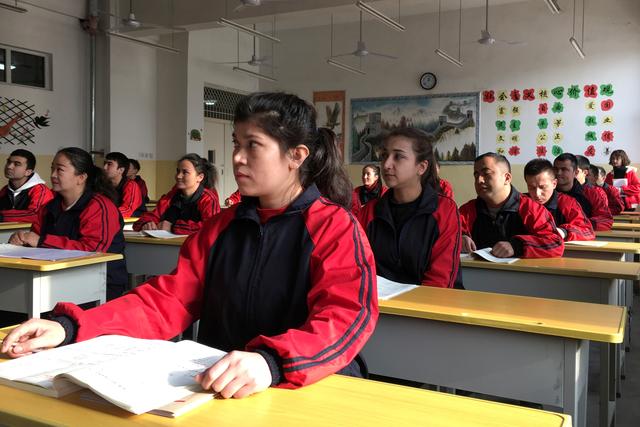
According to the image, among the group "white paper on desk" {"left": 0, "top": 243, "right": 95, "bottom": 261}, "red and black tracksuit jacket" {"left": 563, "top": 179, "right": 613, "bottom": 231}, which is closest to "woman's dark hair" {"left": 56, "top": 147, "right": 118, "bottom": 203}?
"white paper on desk" {"left": 0, "top": 243, "right": 95, "bottom": 261}

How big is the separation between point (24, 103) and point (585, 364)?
8.69m

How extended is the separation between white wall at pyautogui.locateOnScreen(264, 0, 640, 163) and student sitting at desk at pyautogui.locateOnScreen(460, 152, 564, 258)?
7168 millimetres

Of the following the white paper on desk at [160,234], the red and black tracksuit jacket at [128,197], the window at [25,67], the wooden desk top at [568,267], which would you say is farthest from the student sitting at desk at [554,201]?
the window at [25,67]

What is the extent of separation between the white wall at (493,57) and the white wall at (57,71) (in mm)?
4040

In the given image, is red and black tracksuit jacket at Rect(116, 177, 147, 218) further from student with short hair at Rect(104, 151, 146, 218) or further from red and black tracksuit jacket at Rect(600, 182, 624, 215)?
red and black tracksuit jacket at Rect(600, 182, 624, 215)

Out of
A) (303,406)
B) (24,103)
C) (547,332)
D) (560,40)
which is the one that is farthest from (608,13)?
(303,406)

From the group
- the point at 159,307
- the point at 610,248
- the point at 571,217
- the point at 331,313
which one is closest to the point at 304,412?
the point at 331,313

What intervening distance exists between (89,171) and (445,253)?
6.86 ft

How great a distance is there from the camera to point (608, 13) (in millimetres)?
9477

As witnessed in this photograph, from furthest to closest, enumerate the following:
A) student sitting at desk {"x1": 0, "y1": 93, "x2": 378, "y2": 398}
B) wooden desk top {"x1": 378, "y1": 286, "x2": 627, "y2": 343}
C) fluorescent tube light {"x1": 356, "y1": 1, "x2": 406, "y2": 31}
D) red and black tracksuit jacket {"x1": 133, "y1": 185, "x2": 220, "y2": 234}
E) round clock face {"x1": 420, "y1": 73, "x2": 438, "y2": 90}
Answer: round clock face {"x1": 420, "y1": 73, "x2": 438, "y2": 90} → fluorescent tube light {"x1": 356, "y1": 1, "x2": 406, "y2": 31} → red and black tracksuit jacket {"x1": 133, "y1": 185, "x2": 220, "y2": 234} → wooden desk top {"x1": 378, "y1": 286, "x2": 627, "y2": 343} → student sitting at desk {"x1": 0, "y1": 93, "x2": 378, "y2": 398}

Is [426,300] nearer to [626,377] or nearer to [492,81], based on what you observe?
[626,377]

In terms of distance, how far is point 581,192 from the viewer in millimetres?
5121

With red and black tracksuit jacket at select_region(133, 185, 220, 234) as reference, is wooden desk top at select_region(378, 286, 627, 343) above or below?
below

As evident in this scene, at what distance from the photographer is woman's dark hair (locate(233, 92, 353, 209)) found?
1.33m
